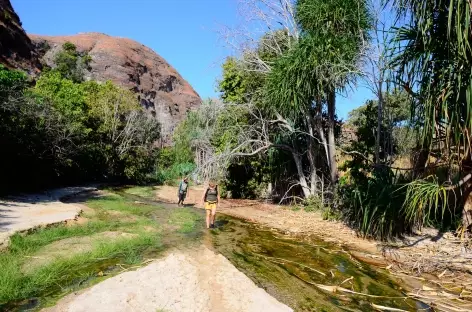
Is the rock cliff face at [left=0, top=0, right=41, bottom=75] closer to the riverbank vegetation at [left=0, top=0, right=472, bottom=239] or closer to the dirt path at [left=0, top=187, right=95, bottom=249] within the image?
the riverbank vegetation at [left=0, top=0, right=472, bottom=239]

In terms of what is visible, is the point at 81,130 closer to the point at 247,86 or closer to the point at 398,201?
the point at 247,86

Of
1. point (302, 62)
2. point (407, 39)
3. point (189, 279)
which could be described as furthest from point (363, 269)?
point (302, 62)

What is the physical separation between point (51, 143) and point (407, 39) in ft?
52.8

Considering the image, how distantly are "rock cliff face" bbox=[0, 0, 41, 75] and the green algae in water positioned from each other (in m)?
40.9

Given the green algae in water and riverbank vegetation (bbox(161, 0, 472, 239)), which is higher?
riverbank vegetation (bbox(161, 0, 472, 239))

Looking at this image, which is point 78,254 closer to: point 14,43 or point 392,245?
point 392,245

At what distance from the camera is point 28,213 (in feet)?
37.5

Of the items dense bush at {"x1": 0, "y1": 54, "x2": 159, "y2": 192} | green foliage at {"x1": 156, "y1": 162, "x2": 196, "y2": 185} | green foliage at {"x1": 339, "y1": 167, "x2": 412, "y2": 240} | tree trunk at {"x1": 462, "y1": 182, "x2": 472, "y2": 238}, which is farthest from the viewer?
green foliage at {"x1": 156, "y1": 162, "x2": 196, "y2": 185}

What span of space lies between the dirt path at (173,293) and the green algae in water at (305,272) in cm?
64

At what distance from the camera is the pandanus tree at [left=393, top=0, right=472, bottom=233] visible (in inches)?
271

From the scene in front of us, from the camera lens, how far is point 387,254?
8711 mm

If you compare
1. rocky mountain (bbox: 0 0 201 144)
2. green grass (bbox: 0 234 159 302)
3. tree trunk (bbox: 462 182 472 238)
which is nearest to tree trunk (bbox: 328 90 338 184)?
tree trunk (bbox: 462 182 472 238)

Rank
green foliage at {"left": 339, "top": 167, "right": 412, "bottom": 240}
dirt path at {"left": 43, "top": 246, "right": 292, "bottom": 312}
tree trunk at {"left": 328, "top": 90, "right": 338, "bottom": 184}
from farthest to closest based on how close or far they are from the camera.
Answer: tree trunk at {"left": 328, "top": 90, "right": 338, "bottom": 184}, green foliage at {"left": 339, "top": 167, "right": 412, "bottom": 240}, dirt path at {"left": 43, "top": 246, "right": 292, "bottom": 312}

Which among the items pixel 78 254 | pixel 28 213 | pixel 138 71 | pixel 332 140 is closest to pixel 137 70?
pixel 138 71
